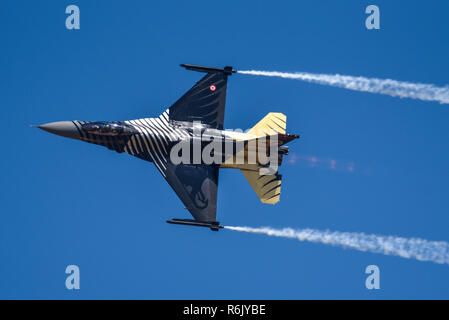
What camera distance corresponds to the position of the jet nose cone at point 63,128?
1570 inches

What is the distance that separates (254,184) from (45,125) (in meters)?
11.5

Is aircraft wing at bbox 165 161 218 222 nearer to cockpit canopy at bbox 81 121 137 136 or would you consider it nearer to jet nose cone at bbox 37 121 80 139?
cockpit canopy at bbox 81 121 137 136

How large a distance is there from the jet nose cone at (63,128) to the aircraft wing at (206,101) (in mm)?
5259

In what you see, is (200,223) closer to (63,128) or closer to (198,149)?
(198,149)

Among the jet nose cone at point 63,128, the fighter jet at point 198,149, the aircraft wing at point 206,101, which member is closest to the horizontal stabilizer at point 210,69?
the aircraft wing at point 206,101

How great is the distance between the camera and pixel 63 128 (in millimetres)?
40031

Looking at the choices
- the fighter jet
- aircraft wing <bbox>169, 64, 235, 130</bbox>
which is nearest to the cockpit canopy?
the fighter jet

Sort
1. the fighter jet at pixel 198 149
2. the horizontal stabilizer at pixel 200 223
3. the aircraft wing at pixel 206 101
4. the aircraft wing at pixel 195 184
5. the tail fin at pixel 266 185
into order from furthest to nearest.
→ 1. the aircraft wing at pixel 206 101
2. the tail fin at pixel 266 185
3. the aircraft wing at pixel 195 184
4. the fighter jet at pixel 198 149
5. the horizontal stabilizer at pixel 200 223

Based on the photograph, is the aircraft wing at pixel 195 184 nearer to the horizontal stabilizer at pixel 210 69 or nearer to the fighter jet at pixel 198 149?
the fighter jet at pixel 198 149

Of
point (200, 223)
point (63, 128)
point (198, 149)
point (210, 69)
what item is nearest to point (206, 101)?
point (210, 69)

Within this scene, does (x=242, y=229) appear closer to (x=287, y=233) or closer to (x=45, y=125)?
→ (x=287, y=233)

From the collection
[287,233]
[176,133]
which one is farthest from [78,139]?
[287,233]

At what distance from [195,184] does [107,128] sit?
18.2 feet

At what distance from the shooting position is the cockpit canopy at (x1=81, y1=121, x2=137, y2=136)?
40281 mm
